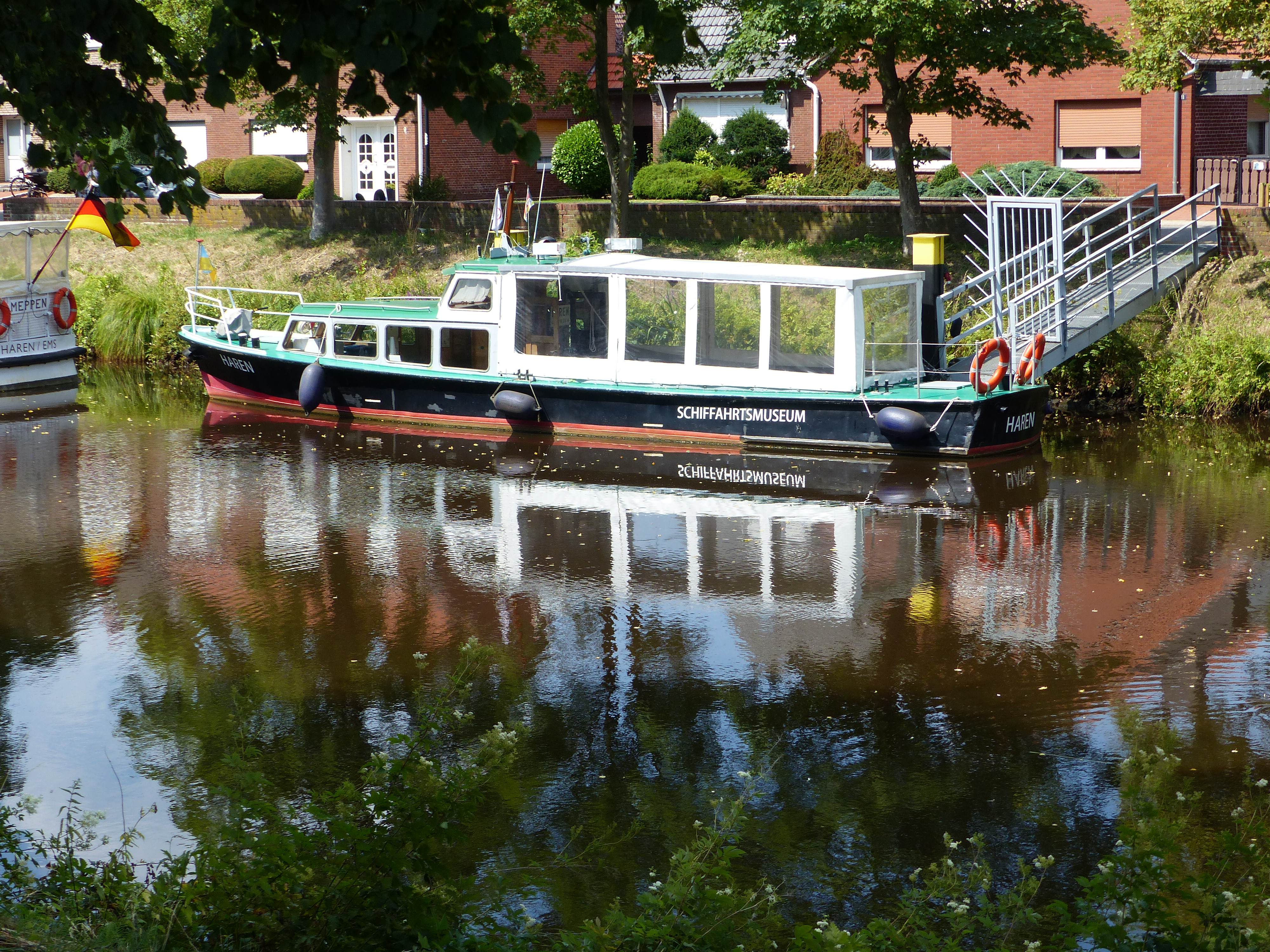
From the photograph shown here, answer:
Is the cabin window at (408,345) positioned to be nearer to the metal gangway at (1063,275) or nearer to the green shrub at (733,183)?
the metal gangway at (1063,275)

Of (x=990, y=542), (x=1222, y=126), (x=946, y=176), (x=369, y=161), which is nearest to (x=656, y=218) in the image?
(x=946, y=176)

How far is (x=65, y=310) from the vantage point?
2314 cm

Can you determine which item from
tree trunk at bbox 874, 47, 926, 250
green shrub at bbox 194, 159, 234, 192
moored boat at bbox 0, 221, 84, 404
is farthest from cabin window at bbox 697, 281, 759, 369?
green shrub at bbox 194, 159, 234, 192

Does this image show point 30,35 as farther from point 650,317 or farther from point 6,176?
point 6,176

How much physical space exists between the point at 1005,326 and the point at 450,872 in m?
15.0

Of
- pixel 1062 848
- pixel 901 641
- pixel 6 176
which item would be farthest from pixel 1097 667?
pixel 6 176

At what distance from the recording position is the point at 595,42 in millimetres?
23172

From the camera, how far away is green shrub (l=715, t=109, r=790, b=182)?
34.8 m

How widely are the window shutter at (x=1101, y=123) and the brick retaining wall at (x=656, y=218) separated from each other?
6016mm

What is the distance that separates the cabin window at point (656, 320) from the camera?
58.4 ft

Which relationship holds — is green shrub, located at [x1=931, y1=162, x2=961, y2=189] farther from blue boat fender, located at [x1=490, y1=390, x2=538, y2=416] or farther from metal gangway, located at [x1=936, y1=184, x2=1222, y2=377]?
blue boat fender, located at [x1=490, y1=390, x2=538, y2=416]

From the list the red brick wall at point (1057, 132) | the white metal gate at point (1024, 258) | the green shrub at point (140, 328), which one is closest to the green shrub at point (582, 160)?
the red brick wall at point (1057, 132)

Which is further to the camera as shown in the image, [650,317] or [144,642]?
[650,317]

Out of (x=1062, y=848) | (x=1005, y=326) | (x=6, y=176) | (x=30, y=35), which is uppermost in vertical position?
(x=6, y=176)
